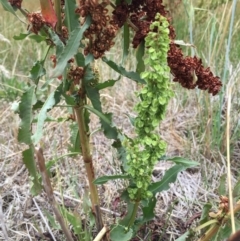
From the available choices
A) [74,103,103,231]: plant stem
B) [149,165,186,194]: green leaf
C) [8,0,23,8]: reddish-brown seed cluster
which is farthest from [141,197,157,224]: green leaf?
[8,0,23,8]: reddish-brown seed cluster

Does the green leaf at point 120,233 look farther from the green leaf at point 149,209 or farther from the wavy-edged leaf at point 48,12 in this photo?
the wavy-edged leaf at point 48,12

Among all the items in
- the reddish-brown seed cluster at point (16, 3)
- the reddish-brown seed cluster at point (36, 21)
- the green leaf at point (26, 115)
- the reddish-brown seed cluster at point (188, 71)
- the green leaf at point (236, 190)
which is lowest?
the green leaf at point (236, 190)

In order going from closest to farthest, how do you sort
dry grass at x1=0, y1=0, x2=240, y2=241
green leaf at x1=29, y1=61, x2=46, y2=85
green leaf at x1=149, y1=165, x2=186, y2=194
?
green leaf at x1=29, y1=61, x2=46, y2=85
green leaf at x1=149, y1=165, x2=186, y2=194
dry grass at x1=0, y1=0, x2=240, y2=241

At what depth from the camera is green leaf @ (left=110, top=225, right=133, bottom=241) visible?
1085 mm

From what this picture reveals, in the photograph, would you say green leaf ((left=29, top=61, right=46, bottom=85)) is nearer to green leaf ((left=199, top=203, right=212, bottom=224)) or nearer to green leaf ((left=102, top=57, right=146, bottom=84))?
green leaf ((left=102, top=57, right=146, bottom=84))

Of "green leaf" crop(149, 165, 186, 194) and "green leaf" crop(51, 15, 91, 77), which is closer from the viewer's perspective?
"green leaf" crop(51, 15, 91, 77)

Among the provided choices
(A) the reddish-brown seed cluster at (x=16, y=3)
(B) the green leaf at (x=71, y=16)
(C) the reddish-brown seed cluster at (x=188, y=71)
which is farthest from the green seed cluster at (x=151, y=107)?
(A) the reddish-brown seed cluster at (x=16, y=3)

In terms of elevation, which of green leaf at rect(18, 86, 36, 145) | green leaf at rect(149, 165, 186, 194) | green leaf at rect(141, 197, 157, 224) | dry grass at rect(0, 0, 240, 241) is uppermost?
green leaf at rect(18, 86, 36, 145)

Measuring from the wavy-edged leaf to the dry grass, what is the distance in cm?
43

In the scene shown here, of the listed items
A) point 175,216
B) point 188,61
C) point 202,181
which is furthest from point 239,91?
point 188,61

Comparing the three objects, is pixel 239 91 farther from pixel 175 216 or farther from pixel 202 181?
pixel 175 216

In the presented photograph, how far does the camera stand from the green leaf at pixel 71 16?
0.97m

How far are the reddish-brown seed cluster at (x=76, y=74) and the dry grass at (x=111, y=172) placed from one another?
1.17 ft

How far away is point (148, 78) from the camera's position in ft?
Result: 3.09
